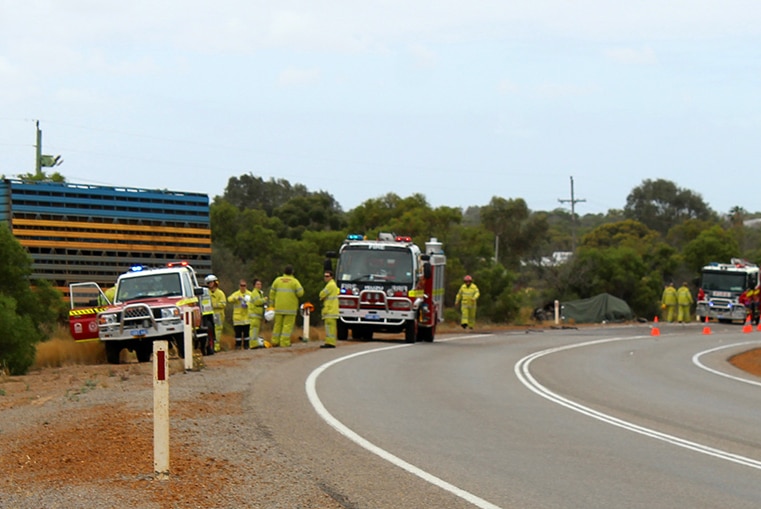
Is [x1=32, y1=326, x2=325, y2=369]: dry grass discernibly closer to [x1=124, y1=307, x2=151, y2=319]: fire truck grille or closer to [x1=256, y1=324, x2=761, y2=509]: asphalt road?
[x1=124, y1=307, x2=151, y2=319]: fire truck grille

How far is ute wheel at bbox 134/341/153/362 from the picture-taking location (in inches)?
896

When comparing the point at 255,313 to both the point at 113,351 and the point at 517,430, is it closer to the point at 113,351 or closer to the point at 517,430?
the point at 113,351

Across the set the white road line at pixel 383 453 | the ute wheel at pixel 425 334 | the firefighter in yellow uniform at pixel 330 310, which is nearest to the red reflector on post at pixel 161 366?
the white road line at pixel 383 453

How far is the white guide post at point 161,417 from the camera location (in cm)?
866

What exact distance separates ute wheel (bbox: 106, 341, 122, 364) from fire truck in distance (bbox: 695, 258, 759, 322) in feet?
118

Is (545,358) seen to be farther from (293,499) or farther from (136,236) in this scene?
(293,499)

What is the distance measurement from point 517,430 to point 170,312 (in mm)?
11471

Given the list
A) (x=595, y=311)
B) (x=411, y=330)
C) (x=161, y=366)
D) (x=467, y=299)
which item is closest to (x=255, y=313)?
(x=411, y=330)

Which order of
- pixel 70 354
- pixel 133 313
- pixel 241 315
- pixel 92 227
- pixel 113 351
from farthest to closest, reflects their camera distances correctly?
pixel 92 227, pixel 241 315, pixel 70 354, pixel 113 351, pixel 133 313

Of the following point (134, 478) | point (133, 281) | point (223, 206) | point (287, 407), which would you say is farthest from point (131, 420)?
point (223, 206)

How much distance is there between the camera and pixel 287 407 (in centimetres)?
1390

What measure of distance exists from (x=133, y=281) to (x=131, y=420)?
11507mm

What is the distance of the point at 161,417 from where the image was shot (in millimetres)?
8750

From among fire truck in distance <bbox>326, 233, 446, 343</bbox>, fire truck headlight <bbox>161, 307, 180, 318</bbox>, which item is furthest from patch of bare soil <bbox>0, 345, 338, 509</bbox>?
fire truck in distance <bbox>326, 233, 446, 343</bbox>
